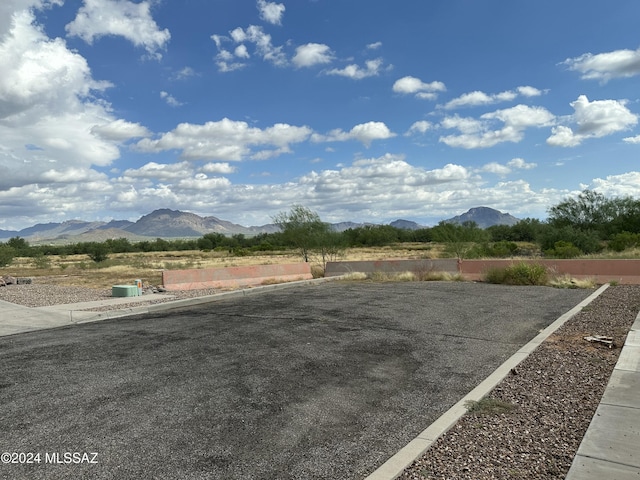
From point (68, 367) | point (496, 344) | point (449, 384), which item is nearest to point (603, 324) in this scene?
point (496, 344)

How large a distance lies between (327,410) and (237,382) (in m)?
1.57

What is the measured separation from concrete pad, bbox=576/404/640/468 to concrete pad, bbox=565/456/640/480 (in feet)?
0.25

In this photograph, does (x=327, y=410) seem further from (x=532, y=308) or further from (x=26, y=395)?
(x=532, y=308)

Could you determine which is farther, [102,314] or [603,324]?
[102,314]

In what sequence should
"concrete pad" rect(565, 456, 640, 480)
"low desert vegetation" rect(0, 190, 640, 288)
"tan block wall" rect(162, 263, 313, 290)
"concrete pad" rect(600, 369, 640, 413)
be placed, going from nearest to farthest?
"concrete pad" rect(565, 456, 640, 480) → "concrete pad" rect(600, 369, 640, 413) → "tan block wall" rect(162, 263, 313, 290) → "low desert vegetation" rect(0, 190, 640, 288)

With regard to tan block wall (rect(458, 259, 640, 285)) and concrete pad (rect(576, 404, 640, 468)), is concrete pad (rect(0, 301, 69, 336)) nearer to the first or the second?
concrete pad (rect(576, 404, 640, 468))

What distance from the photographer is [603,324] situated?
10156 mm

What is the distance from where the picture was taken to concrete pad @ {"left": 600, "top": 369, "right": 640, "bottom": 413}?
5.36 meters

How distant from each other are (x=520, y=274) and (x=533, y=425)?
15872 mm

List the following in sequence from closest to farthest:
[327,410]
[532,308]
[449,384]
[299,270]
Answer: [327,410], [449,384], [532,308], [299,270]

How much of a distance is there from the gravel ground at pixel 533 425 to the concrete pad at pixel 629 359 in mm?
128

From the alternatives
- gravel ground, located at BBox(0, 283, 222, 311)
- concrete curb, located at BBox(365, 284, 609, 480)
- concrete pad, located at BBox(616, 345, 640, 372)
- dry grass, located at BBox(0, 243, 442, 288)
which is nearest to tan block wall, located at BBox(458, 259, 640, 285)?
dry grass, located at BBox(0, 243, 442, 288)

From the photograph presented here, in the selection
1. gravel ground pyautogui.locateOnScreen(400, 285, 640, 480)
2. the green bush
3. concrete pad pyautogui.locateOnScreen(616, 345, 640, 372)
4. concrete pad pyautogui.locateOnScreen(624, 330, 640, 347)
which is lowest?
gravel ground pyautogui.locateOnScreen(400, 285, 640, 480)

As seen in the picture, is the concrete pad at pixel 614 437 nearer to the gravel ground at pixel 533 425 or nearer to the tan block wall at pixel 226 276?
the gravel ground at pixel 533 425
